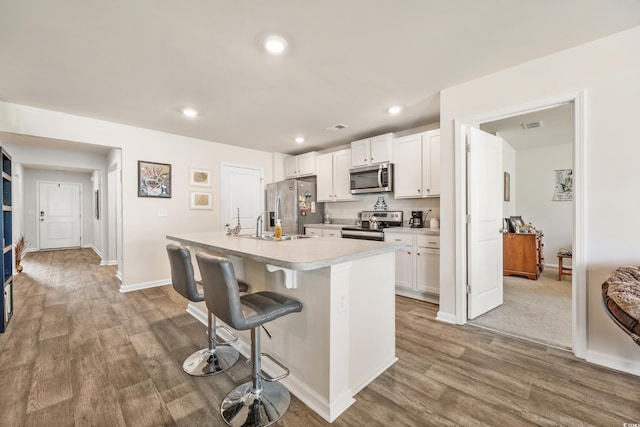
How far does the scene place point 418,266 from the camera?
3.40 m

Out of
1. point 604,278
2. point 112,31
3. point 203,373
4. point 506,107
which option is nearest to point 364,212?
point 506,107

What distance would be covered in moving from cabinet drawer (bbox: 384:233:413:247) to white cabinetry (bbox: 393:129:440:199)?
613 mm

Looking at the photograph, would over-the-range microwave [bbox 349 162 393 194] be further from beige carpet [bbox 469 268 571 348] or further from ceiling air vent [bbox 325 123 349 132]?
beige carpet [bbox 469 268 571 348]

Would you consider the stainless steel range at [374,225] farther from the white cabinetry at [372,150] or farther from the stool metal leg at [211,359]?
the stool metal leg at [211,359]

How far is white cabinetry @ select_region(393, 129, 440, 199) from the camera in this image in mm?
3492

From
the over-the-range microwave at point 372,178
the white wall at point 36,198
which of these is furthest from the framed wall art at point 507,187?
the white wall at point 36,198

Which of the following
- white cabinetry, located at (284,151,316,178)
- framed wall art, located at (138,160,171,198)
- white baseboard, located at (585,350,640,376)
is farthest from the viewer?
white cabinetry, located at (284,151,316,178)

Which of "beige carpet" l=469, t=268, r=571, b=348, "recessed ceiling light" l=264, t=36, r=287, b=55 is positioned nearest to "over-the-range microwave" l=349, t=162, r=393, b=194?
"beige carpet" l=469, t=268, r=571, b=348

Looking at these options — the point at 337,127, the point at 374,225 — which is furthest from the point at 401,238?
the point at 337,127

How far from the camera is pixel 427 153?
11.7ft

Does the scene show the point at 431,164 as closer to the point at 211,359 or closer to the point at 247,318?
the point at 247,318

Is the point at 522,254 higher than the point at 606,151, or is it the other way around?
the point at 606,151

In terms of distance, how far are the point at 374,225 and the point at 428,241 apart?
0.97 meters

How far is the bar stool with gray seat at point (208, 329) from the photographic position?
1883 mm
